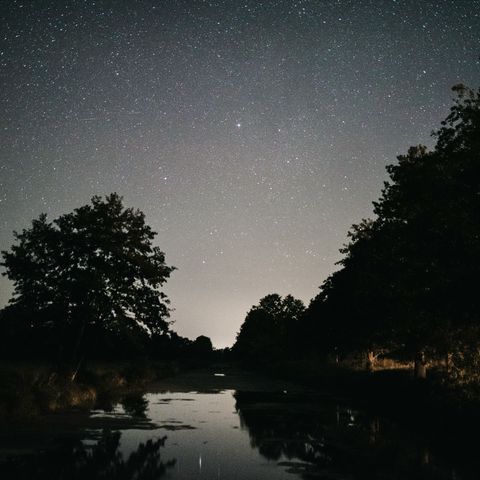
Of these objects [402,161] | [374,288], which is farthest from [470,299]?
[402,161]

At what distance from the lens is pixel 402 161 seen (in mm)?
28688

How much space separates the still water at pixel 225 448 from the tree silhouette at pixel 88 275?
356 inches

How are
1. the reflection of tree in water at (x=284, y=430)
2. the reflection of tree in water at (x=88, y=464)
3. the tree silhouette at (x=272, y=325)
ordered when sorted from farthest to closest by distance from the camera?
1. the tree silhouette at (x=272, y=325)
2. the reflection of tree in water at (x=284, y=430)
3. the reflection of tree in water at (x=88, y=464)

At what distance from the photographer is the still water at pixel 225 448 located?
1072 cm

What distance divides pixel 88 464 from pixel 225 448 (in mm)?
4004

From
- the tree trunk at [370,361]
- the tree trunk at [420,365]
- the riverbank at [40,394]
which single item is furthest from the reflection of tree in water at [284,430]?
the tree trunk at [370,361]

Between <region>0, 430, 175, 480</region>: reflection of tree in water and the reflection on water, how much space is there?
0.02 metres

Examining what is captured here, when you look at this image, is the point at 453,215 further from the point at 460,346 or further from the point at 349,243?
the point at 349,243

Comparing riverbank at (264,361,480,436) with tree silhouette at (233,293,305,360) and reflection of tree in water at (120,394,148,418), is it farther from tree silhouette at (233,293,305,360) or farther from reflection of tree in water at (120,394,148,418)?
tree silhouette at (233,293,305,360)

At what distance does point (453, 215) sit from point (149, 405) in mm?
16844

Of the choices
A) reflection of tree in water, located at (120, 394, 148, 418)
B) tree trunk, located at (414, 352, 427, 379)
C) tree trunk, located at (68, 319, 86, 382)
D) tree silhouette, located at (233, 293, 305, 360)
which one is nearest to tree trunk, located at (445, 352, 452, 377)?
tree trunk, located at (414, 352, 427, 379)

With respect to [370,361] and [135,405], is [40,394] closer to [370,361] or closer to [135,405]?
[135,405]

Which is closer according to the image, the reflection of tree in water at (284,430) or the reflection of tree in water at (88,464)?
the reflection of tree in water at (88,464)

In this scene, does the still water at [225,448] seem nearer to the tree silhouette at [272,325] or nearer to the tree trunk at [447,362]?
the tree trunk at [447,362]
